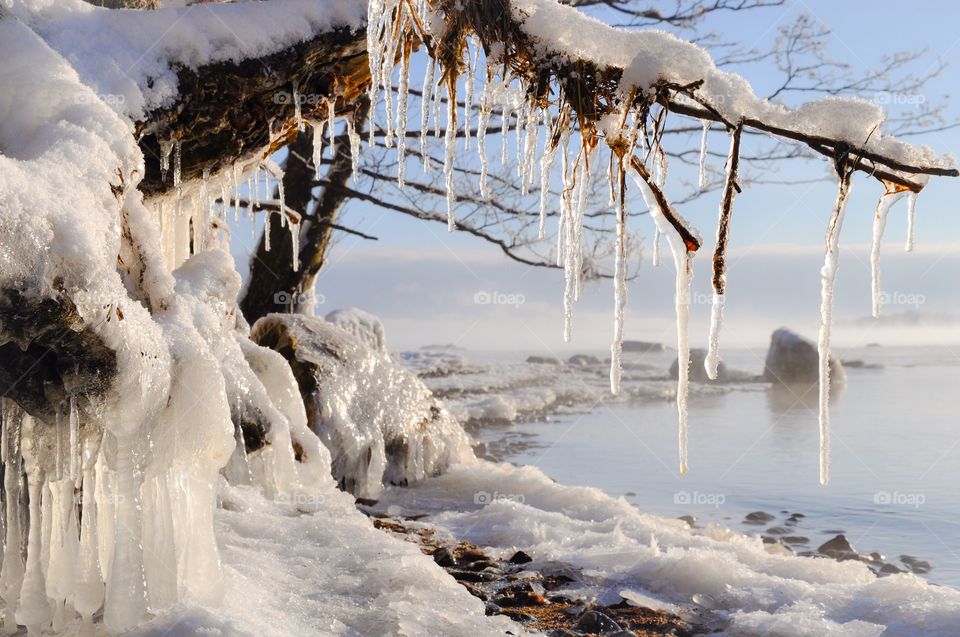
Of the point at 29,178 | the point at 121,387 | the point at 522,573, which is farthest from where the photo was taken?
the point at 522,573

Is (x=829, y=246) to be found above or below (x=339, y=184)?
below

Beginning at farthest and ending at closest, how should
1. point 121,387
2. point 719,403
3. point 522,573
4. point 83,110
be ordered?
point 719,403 < point 522,573 < point 83,110 < point 121,387

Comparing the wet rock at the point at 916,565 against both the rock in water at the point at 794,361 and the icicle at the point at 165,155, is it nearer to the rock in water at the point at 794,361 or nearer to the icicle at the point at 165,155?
the icicle at the point at 165,155

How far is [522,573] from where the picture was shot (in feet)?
13.5

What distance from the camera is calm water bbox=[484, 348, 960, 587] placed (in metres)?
6.52

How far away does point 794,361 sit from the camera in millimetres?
20078

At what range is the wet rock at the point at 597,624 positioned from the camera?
3309mm

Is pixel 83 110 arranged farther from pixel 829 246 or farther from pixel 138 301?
pixel 829 246

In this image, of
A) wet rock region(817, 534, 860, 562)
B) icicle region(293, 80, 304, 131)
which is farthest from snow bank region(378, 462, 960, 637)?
icicle region(293, 80, 304, 131)

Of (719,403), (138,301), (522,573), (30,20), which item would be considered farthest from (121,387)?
(719,403)

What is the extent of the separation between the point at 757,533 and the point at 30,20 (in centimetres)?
570

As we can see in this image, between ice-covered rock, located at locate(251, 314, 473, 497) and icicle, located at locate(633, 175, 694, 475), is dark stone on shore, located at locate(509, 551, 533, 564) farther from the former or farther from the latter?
ice-covered rock, located at locate(251, 314, 473, 497)

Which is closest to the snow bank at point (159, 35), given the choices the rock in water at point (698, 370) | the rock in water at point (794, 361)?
the rock in water at point (698, 370)

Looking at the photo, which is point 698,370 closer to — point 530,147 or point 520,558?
point 520,558
